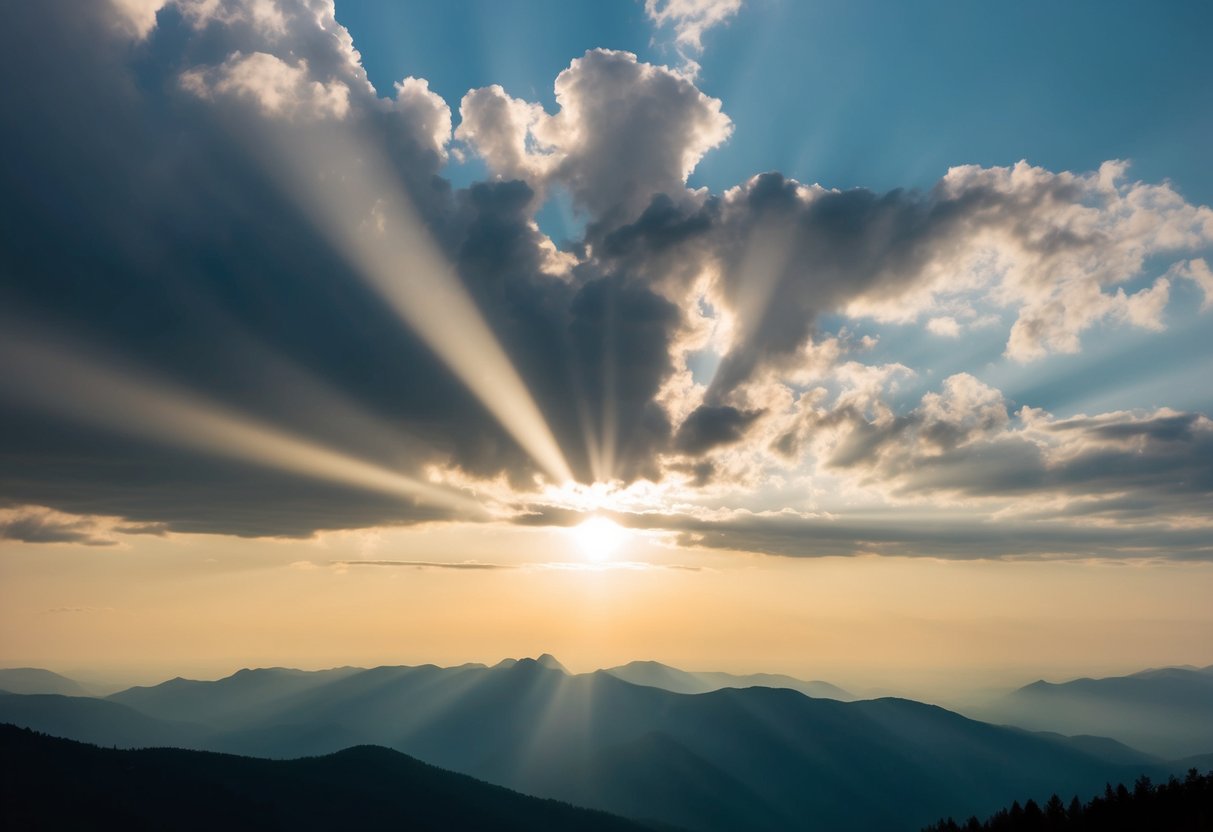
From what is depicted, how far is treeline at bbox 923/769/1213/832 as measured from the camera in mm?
124250

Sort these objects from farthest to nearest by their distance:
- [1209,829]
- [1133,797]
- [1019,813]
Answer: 1. [1019,813]
2. [1133,797]
3. [1209,829]

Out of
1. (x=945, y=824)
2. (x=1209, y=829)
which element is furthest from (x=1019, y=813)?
(x=1209, y=829)

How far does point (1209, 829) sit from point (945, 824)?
68.3m

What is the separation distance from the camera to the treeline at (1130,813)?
12425cm

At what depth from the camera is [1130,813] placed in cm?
13500

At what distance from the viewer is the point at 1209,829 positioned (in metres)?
103

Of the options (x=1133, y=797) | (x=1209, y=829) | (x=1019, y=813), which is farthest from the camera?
(x=1019, y=813)

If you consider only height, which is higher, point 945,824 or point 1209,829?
point 1209,829

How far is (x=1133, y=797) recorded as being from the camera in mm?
141625

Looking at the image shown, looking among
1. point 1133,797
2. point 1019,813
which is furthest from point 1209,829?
point 1019,813

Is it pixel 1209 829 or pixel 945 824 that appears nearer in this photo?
pixel 1209 829

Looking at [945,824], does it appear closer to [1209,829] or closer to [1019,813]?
[1019,813]

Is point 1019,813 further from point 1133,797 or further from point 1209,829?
point 1209,829

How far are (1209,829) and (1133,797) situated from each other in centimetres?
4600
